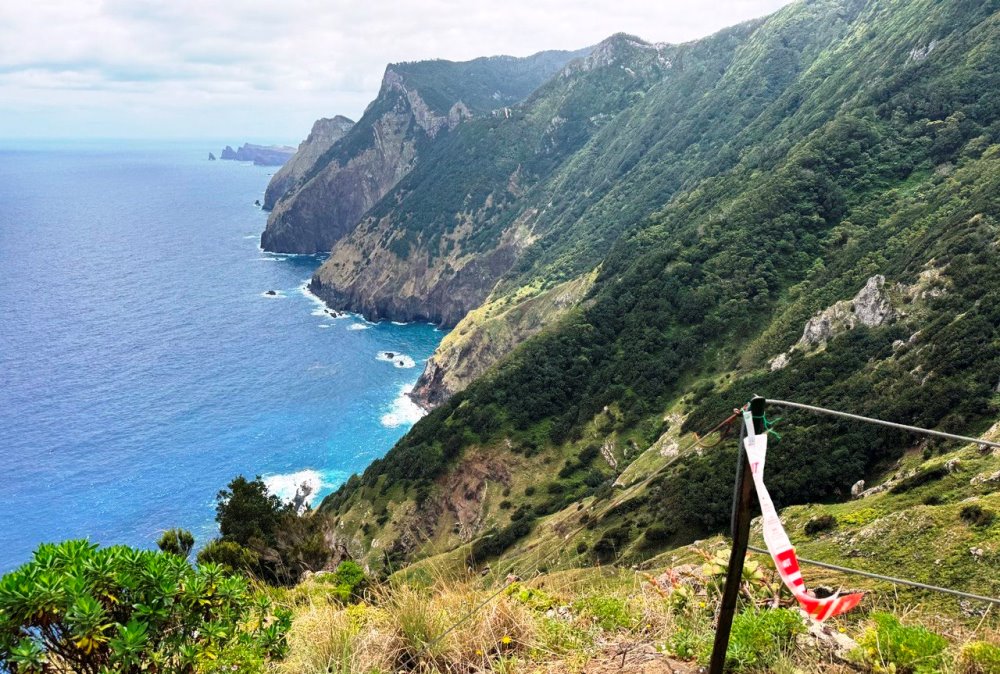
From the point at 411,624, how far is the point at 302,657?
5.17 feet

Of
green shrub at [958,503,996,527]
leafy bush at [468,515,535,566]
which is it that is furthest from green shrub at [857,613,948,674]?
leafy bush at [468,515,535,566]

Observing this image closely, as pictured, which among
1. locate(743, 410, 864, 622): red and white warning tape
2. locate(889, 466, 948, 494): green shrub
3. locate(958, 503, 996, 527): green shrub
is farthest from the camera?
locate(889, 466, 948, 494): green shrub

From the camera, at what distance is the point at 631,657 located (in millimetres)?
9109

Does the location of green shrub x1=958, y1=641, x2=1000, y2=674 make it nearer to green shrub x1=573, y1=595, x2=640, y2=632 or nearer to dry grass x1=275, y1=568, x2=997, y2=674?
dry grass x1=275, y1=568, x2=997, y2=674

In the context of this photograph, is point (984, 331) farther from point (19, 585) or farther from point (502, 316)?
point (502, 316)

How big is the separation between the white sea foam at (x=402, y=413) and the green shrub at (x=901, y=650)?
358 ft

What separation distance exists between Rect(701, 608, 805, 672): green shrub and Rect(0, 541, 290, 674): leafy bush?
620cm

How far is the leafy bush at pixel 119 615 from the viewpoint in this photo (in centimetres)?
638

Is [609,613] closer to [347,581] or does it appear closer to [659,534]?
[347,581]

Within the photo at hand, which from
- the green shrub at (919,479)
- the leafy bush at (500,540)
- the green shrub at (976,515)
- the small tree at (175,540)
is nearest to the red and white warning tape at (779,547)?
the small tree at (175,540)

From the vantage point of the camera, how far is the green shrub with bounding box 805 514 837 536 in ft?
85.7

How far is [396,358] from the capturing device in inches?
5689

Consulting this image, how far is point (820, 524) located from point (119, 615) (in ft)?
89.3

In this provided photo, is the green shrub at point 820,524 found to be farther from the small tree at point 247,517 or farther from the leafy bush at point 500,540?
the small tree at point 247,517
